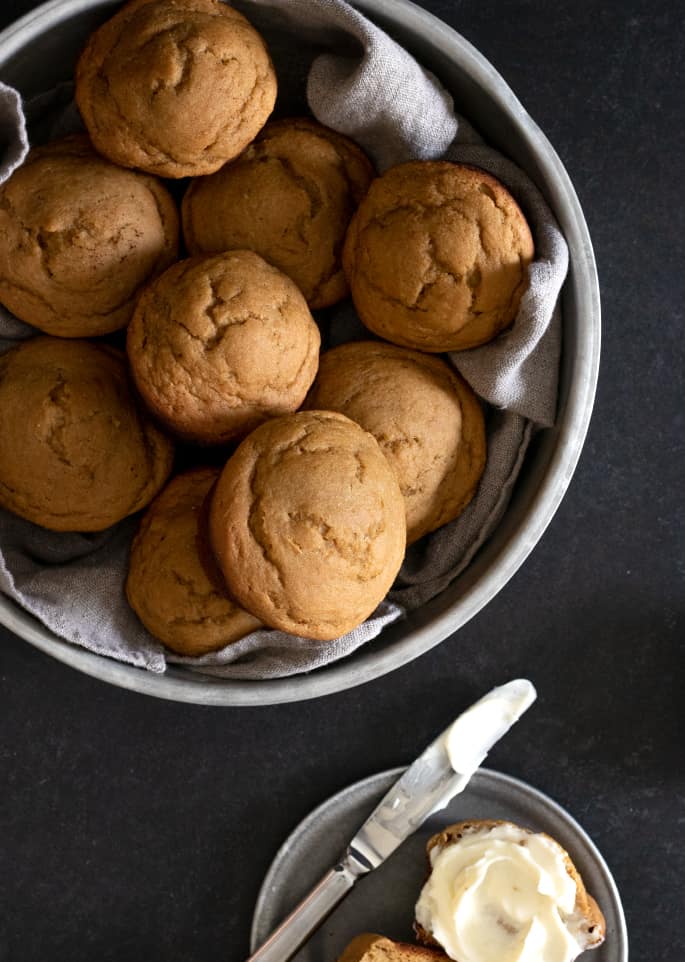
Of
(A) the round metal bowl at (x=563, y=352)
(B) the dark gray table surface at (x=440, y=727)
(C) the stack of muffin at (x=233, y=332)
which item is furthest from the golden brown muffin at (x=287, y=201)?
(B) the dark gray table surface at (x=440, y=727)

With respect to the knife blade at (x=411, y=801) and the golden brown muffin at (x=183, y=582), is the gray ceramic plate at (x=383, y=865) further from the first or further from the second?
the golden brown muffin at (x=183, y=582)

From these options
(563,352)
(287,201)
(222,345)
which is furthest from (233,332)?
(563,352)

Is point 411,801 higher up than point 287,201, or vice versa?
point 287,201

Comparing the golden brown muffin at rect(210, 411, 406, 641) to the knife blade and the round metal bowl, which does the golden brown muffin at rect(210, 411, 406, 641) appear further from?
the knife blade

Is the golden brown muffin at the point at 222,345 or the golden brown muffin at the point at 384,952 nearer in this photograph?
the golden brown muffin at the point at 222,345

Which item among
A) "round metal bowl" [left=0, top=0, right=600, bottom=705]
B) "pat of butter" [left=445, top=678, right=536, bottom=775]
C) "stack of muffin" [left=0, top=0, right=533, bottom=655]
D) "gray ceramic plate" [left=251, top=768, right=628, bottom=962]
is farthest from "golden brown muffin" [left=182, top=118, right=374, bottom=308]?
"gray ceramic plate" [left=251, top=768, right=628, bottom=962]

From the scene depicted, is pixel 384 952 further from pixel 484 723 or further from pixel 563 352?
pixel 563 352

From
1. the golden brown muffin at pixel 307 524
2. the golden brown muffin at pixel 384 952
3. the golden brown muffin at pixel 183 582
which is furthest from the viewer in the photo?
the golden brown muffin at pixel 384 952
